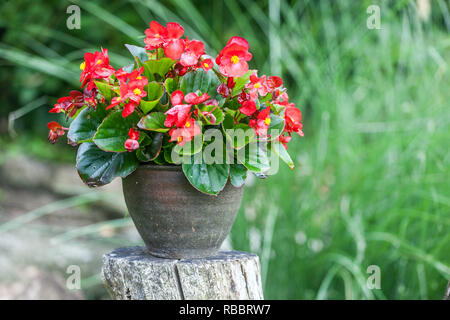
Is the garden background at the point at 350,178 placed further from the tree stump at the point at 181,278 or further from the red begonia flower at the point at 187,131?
the red begonia flower at the point at 187,131

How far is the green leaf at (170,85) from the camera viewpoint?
1039mm

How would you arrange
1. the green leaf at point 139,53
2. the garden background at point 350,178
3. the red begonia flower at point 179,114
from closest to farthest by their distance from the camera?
the red begonia flower at point 179,114, the green leaf at point 139,53, the garden background at point 350,178

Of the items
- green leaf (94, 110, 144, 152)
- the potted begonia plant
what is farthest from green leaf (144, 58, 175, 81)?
green leaf (94, 110, 144, 152)

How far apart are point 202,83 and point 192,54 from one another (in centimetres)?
7

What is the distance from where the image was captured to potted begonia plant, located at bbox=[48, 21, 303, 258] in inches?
39.5

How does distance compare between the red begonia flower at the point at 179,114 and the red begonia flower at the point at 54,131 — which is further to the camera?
the red begonia flower at the point at 54,131

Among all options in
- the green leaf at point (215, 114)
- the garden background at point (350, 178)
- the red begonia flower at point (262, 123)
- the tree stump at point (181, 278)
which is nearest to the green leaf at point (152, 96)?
the green leaf at point (215, 114)

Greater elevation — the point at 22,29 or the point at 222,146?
the point at 22,29

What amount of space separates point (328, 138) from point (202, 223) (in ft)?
3.04

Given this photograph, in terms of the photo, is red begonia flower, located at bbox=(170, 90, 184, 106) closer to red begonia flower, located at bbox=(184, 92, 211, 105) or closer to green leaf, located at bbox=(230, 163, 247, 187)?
red begonia flower, located at bbox=(184, 92, 211, 105)

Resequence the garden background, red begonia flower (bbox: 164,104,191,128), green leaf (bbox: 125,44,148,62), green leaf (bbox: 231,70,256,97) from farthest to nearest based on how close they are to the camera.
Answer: the garden background
green leaf (bbox: 125,44,148,62)
green leaf (bbox: 231,70,256,97)
red begonia flower (bbox: 164,104,191,128)
